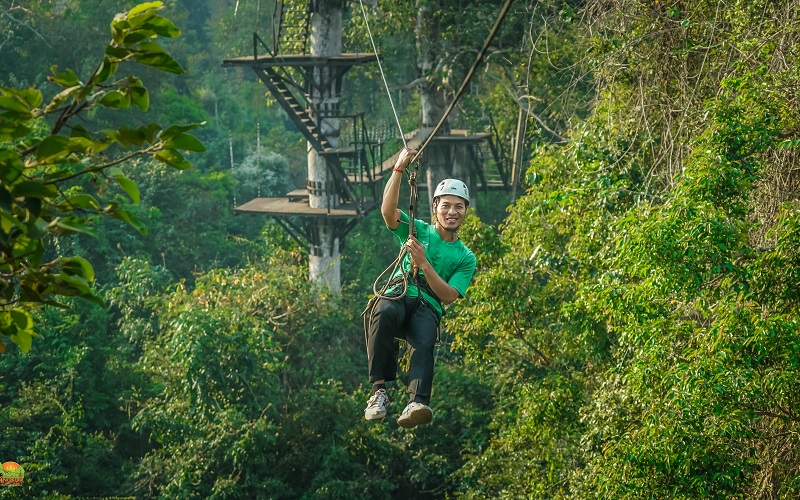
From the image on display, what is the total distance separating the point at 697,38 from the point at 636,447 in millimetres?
3706

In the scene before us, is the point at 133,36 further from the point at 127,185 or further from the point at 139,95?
the point at 127,185

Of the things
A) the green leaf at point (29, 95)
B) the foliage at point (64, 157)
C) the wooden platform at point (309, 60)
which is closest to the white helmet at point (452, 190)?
the foliage at point (64, 157)

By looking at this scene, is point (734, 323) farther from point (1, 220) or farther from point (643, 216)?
point (1, 220)

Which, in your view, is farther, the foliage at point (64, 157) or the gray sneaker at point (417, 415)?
the gray sneaker at point (417, 415)

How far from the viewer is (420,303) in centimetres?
638

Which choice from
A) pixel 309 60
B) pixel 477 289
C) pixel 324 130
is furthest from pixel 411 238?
pixel 324 130

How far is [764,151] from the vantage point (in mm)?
8227

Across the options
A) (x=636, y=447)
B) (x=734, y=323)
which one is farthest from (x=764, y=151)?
(x=636, y=447)

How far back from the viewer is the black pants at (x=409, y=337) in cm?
627

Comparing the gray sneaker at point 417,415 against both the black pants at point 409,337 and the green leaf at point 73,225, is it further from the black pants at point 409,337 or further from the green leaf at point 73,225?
the green leaf at point 73,225

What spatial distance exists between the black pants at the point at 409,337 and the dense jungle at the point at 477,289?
4.76 feet

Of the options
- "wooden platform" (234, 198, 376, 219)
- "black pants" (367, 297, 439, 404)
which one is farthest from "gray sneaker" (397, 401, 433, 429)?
"wooden platform" (234, 198, 376, 219)

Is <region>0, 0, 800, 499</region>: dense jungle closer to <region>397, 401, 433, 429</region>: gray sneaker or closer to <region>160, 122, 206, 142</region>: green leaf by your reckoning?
→ <region>160, 122, 206, 142</region>: green leaf

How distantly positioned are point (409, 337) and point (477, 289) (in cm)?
495
